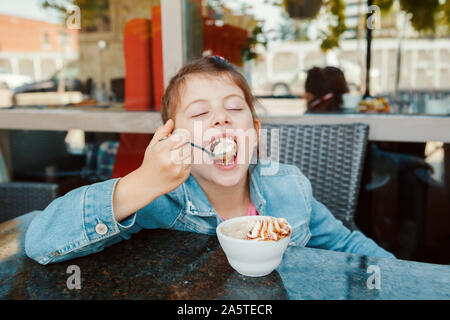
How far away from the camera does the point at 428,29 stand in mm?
3254

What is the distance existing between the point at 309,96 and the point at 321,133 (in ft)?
3.60

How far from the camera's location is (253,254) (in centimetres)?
62

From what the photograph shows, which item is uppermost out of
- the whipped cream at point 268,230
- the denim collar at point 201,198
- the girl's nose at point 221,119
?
the girl's nose at point 221,119

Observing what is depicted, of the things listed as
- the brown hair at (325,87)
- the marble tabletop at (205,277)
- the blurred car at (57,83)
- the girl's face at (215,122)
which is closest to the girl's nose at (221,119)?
the girl's face at (215,122)

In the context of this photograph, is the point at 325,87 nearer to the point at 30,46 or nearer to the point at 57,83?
the point at 30,46

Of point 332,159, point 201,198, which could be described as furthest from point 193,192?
point 332,159

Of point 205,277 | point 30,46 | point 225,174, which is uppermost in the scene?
point 30,46

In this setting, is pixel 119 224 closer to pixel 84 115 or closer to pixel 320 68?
pixel 84 115

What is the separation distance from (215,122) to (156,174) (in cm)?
31

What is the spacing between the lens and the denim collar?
1.00 meters

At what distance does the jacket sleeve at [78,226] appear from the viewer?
2.42 ft

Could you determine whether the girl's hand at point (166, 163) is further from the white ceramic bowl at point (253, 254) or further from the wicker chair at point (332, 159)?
the wicker chair at point (332, 159)

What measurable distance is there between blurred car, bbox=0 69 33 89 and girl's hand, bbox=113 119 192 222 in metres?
2.53
